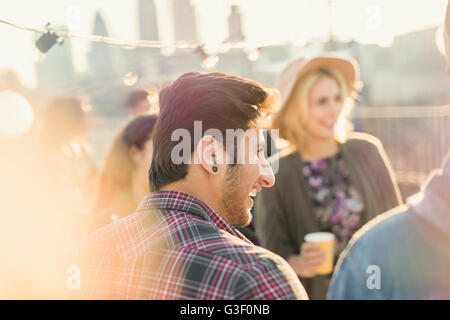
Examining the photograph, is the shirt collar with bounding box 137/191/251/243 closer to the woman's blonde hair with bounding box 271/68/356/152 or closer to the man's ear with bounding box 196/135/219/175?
the man's ear with bounding box 196/135/219/175

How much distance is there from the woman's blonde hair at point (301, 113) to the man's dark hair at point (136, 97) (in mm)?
1586

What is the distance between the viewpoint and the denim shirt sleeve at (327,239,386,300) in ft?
4.18

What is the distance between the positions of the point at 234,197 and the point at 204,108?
0.82 feet

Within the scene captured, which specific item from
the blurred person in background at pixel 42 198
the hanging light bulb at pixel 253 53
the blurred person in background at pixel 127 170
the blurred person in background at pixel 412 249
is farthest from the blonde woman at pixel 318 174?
the blurred person in background at pixel 412 249

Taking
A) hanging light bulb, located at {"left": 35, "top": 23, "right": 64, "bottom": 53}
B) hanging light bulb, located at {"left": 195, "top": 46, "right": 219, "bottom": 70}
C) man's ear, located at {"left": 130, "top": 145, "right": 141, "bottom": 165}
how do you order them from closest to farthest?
hanging light bulb, located at {"left": 35, "top": 23, "right": 64, "bottom": 53} < hanging light bulb, located at {"left": 195, "top": 46, "right": 219, "bottom": 70} < man's ear, located at {"left": 130, "top": 145, "right": 141, "bottom": 165}

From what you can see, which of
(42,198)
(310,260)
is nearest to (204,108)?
(310,260)

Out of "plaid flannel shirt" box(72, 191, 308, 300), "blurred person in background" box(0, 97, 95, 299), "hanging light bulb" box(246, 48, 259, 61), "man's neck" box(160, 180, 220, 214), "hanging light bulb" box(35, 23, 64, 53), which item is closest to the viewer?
"plaid flannel shirt" box(72, 191, 308, 300)

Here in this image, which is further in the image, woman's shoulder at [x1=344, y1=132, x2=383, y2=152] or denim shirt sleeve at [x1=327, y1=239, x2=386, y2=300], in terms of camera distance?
woman's shoulder at [x1=344, y1=132, x2=383, y2=152]

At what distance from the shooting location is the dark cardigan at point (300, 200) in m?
2.93

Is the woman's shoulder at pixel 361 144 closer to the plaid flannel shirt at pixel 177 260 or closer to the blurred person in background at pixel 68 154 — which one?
the blurred person in background at pixel 68 154

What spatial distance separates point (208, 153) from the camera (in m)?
1.21

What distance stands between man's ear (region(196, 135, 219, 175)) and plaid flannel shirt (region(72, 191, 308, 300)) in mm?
100

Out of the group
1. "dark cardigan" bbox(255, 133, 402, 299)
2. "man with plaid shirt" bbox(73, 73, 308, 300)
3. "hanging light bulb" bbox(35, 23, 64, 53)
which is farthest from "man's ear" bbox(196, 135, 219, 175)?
"dark cardigan" bbox(255, 133, 402, 299)

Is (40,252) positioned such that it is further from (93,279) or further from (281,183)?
(93,279)
